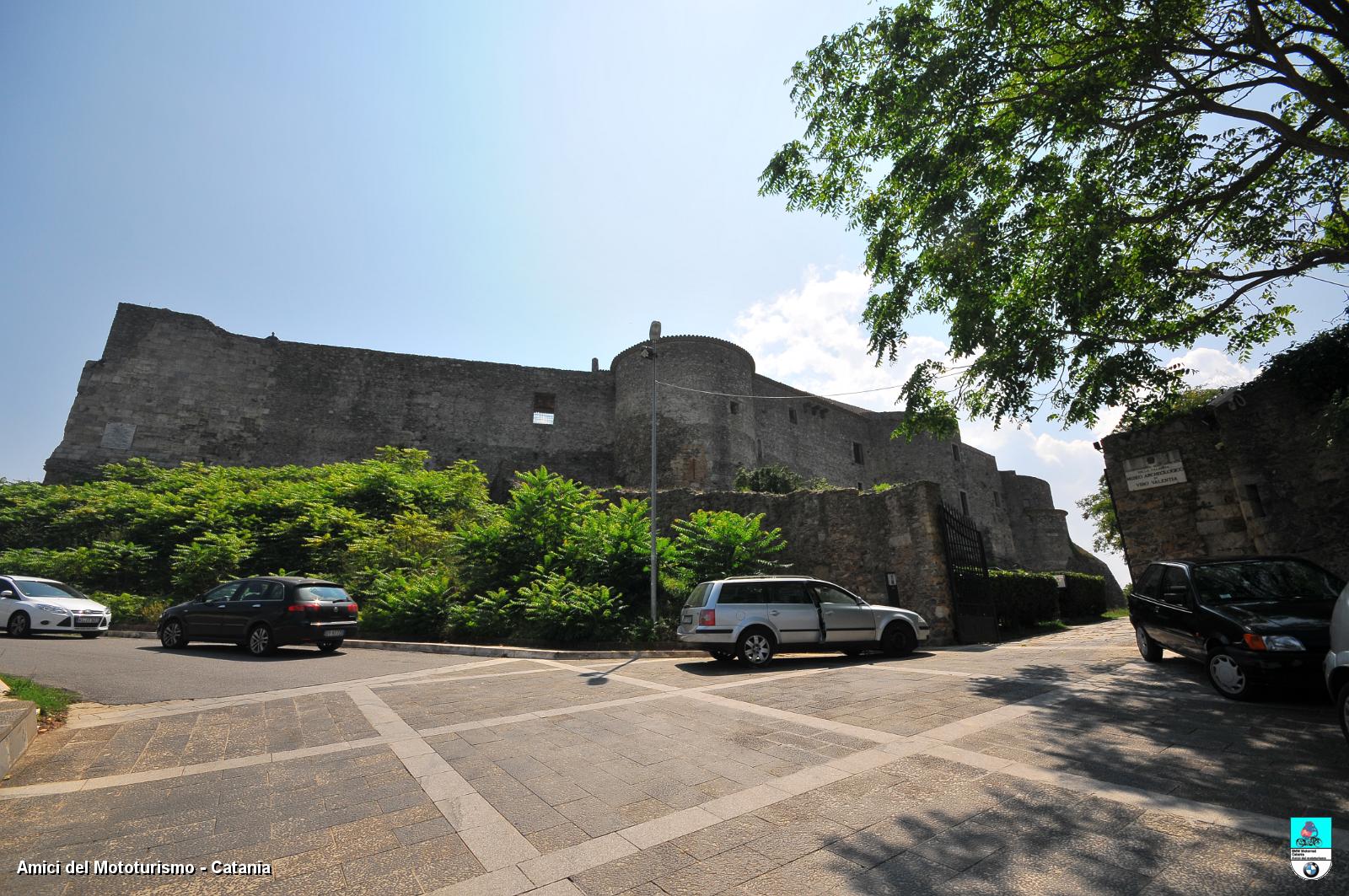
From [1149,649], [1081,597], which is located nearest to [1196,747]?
[1149,649]

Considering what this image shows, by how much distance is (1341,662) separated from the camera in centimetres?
383

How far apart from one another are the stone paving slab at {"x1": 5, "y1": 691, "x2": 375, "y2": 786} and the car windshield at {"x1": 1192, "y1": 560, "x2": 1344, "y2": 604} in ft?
29.8

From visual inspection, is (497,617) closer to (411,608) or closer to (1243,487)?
(411,608)

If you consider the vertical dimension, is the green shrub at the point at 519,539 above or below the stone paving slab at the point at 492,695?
above

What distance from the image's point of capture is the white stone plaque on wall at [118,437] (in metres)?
23.3

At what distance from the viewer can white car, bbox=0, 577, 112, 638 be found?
469 inches

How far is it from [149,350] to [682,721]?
30.9 metres

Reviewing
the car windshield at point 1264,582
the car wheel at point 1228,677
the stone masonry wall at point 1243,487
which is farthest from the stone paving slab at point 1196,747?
the stone masonry wall at point 1243,487

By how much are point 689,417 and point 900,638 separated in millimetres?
17594

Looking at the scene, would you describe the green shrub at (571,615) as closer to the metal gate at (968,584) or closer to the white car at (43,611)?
the metal gate at (968,584)

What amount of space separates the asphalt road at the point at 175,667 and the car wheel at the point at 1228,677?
10.1 m

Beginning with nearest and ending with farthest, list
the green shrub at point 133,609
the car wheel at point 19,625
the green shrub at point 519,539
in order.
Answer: the car wheel at point 19,625 < the green shrub at point 519,539 < the green shrub at point 133,609

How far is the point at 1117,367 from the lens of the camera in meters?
9.06

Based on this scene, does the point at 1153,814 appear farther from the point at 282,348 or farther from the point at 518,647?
the point at 282,348
